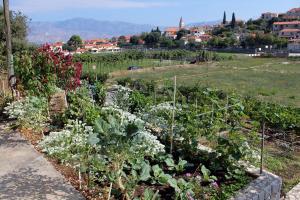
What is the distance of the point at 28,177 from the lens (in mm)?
5730

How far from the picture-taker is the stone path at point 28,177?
5078mm

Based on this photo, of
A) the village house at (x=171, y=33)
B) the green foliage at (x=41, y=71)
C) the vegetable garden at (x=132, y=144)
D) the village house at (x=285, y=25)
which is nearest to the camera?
the vegetable garden at (x=132, y=144)

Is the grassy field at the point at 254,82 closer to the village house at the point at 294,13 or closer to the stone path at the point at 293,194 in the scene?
the stone path at the point at 293,194

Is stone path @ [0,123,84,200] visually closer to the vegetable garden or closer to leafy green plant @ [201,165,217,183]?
the vegetable garden

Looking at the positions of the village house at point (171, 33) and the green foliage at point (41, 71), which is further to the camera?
the village house at point (171, 33)

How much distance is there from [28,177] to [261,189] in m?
3.57

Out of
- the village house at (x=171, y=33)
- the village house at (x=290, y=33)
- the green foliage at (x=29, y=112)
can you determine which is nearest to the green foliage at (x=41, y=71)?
the green foliage at (x=29, y=112)

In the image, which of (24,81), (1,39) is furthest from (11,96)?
(1,39)

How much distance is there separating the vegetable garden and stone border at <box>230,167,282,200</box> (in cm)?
13

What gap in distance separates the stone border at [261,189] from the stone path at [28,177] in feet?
7.53

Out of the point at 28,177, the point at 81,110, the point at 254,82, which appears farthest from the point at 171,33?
the point at 28,177

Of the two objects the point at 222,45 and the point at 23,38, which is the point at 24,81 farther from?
the point at 222,45

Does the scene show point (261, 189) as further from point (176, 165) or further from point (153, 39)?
point (153, 39)

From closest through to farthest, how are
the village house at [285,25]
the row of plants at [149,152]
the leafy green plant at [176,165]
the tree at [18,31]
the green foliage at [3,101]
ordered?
the row of plants at [149,152] < the leafy green plant at [176,165] < the green foliage at [3,101] < the tree at [18,31] < the village house at [285,25]
